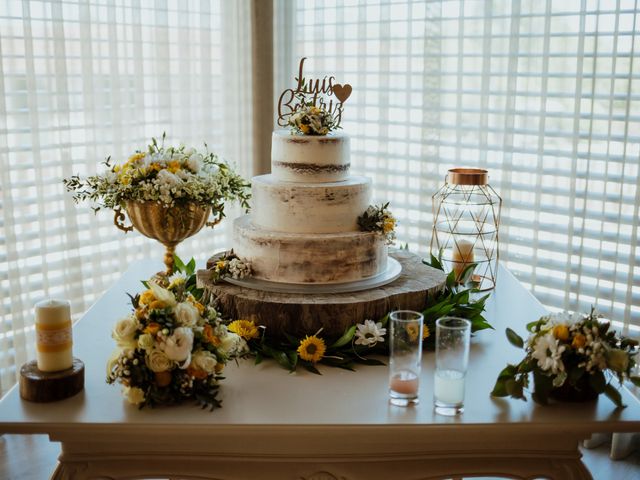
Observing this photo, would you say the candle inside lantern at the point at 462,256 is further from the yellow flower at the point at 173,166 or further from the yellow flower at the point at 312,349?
the yellow flower at the point at 173,166

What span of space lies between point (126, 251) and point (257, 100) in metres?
1.11

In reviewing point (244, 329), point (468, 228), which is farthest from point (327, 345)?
point (468, 228)

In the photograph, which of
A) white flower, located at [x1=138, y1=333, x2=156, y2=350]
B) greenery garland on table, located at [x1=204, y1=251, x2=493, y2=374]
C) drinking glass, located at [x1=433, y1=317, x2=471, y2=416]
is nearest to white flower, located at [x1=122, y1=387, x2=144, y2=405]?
white flower, located at [x1=138, y1=333, x2=156, y2=350]

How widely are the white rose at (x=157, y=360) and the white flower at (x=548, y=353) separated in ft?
2.79

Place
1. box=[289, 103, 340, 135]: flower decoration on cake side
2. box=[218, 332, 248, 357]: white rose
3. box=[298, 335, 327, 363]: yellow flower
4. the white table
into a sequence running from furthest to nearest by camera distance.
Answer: box=[289, 103, 340, 135]: flower decoration on cake side < box=[298, 335, 327, 363]: yellow flower < box=[218, 332, 248, 357]: white rose < the white table

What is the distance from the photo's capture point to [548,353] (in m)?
1.67

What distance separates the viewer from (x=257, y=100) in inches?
152

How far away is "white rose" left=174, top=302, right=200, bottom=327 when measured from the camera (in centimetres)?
168

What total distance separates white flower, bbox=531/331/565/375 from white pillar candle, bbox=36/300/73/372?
1106 millimetres

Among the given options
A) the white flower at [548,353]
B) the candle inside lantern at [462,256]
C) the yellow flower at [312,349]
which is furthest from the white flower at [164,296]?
the candle inside lantern at [462,256]

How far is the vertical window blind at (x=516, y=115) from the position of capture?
2811mm

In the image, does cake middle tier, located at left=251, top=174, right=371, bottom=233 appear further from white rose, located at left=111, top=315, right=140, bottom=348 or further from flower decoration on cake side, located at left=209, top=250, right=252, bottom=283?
white rose, located at left=111, top=315, right=140, bottom=348

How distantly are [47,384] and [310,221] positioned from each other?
2.87 ft

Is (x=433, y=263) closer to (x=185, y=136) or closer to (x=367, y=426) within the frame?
(x=367, y=426)
